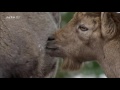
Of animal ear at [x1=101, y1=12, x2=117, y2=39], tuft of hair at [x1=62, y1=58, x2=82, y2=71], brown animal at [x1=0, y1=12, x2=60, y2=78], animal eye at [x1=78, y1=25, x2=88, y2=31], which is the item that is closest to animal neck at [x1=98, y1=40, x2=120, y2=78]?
animal ear at [x1=101, y1=12, x2=117, y2=39]

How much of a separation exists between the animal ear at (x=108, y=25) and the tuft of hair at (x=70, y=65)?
75cm

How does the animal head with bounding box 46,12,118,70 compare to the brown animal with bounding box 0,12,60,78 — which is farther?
the brown animal with bounding box 0,12,60,78

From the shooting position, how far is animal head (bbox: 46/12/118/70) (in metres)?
6.41

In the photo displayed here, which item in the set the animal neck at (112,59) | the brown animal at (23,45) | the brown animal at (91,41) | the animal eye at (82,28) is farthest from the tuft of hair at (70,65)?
the brown animal at (23,45)

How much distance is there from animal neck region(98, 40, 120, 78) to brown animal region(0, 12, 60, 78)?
194 cm

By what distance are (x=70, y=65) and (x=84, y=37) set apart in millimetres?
720

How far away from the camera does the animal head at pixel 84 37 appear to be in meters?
6.41

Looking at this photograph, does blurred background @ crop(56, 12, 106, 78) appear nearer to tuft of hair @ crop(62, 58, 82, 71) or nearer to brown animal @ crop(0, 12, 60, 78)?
brown animal @ crop(0, 12, 60, 78)

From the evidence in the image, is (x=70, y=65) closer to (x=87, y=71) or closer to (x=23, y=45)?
(x=23, y=45)

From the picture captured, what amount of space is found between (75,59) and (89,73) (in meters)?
11.0

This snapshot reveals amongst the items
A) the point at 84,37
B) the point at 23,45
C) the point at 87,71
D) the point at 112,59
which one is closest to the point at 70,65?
the point at 84,37

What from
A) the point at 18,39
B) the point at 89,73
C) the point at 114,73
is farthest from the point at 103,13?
the point at 89,73

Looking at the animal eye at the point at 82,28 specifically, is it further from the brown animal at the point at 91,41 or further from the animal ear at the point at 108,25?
the animal ear at the point at 108,25
